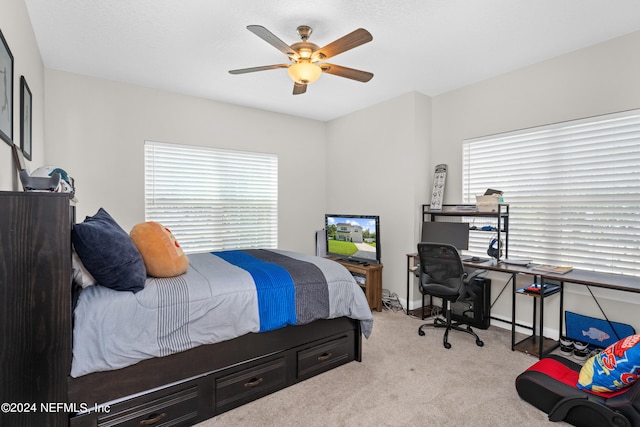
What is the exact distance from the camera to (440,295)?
10.1 ft

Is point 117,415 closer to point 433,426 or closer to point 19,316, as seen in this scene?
point 19,316

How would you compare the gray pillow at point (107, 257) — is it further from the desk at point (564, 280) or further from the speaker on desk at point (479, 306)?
the speaker on desk at point (479, 306)

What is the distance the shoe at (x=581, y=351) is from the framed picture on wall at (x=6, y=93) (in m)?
4.40

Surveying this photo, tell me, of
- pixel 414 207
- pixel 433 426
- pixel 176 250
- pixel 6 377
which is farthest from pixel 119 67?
pixel 433 426

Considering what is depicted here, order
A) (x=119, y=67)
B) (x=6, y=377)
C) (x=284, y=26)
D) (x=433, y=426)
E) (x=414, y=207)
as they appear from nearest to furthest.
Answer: (x=6, y=377) → (x=433, y=426) → (x=284, y=26) → (x=119, y=67) → (x=414, y=207)

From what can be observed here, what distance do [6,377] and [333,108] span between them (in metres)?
4.25

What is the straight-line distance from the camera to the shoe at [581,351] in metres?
2.76

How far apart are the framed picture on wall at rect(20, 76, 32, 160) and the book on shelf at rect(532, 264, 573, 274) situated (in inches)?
169

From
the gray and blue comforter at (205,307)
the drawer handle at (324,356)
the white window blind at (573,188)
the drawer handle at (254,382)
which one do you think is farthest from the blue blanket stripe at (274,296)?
the white window blind at (573,188)

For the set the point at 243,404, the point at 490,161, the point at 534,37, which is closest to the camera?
the point at 243,404

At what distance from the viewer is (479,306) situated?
3.51 m

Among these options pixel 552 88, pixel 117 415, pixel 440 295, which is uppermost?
pixel 552 88

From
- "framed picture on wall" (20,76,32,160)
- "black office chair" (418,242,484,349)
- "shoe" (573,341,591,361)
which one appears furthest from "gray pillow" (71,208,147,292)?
"shoe" (573,341,591,361)

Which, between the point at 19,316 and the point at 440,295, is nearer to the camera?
the point at 19,316
